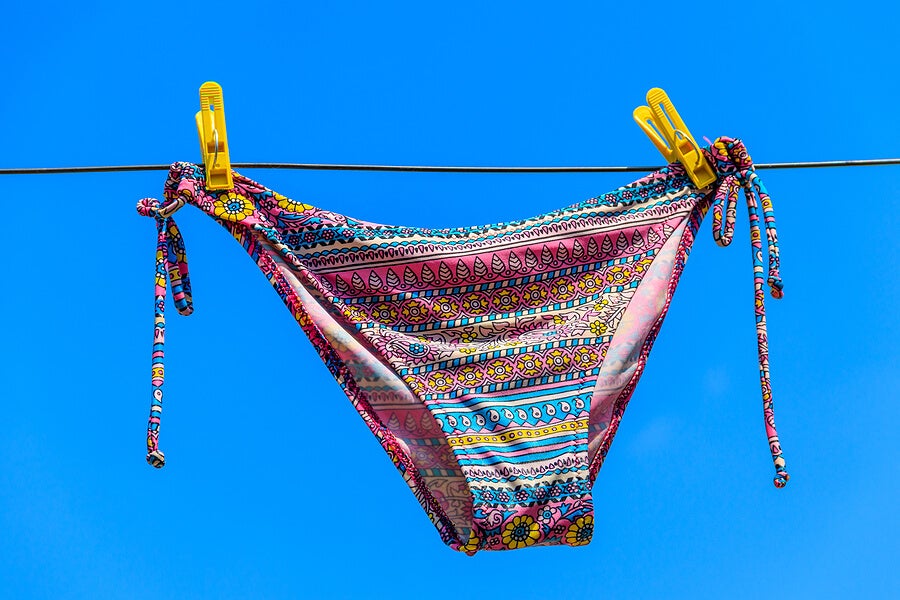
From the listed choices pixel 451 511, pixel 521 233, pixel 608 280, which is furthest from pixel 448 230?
pixel 451 511

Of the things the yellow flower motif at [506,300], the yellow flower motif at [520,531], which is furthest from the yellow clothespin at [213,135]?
the yellow flower motif at [520,531]

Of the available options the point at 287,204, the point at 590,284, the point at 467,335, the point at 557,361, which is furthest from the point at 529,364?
the point at 287,204

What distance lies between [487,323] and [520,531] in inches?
19.0

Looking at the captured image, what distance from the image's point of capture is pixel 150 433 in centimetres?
308

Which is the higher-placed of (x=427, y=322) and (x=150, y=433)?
(x=427, y=322)

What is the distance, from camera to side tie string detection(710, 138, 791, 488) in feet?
10.9

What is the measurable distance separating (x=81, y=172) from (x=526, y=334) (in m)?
1.02

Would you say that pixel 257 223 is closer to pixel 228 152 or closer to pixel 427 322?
pixel 228 152

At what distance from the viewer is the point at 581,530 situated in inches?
126

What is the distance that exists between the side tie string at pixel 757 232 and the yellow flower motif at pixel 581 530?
42 cm

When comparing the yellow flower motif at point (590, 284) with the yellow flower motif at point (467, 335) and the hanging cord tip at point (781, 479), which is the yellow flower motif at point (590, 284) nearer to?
the yellow flower motif at point (467, 335)

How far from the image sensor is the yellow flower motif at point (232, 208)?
333cm

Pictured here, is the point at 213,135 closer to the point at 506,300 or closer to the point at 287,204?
the point at 287,204

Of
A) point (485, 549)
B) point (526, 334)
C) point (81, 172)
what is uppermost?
point (81, 172)
